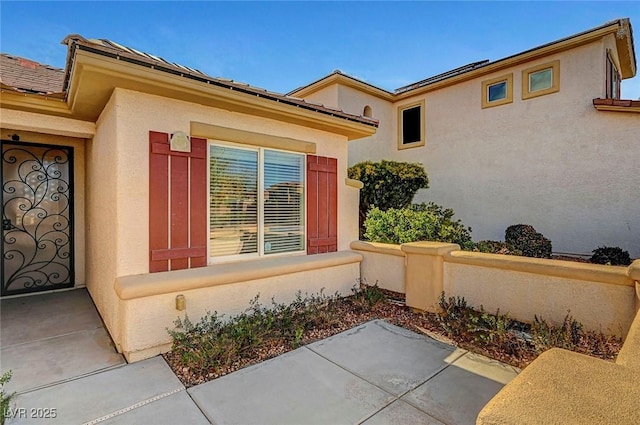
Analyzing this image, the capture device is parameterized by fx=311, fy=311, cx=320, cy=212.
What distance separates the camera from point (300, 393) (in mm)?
3420

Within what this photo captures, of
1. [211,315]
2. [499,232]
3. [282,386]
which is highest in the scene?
[499,232]

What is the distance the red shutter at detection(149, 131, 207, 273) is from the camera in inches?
177

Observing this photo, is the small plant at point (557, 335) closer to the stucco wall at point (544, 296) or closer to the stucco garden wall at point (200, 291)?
the stucco wall at point (544, 296)

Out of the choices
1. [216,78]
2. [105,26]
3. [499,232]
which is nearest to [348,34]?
[105,26]

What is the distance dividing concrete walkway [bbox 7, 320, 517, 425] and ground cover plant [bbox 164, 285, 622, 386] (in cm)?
22

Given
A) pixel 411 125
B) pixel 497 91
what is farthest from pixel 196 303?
pixel 497 91

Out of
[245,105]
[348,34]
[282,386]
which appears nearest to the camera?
[282,386]

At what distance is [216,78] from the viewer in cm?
460

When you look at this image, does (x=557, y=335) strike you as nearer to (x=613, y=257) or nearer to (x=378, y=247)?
(x=378, y=247)

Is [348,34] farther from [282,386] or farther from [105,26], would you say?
[282,386]

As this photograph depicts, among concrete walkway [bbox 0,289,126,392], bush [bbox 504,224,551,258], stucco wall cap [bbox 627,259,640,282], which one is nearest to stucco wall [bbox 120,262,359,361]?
concrete walkway [bbox 0,289,126,392]

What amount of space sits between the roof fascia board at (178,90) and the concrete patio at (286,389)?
11.8ft

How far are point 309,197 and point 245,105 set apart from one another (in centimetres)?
218

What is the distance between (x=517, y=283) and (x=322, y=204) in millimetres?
3723
